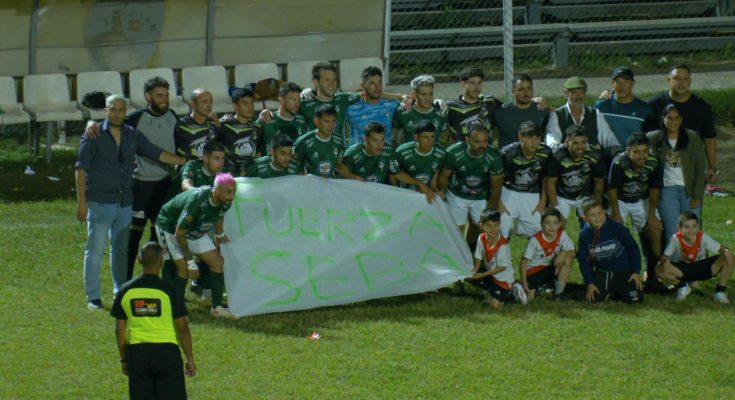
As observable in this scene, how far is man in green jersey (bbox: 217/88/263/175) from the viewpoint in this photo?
1223cm

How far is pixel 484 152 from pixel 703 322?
8.42 ft

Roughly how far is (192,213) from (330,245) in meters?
1.55

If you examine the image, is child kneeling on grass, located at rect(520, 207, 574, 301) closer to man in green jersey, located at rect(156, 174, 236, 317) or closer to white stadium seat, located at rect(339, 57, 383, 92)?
man in green jersey, located at rect(156, 174, 236, 317)

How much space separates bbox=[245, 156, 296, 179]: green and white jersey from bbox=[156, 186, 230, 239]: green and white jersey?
32.7 inches

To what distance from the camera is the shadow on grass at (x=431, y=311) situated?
11.1 meters

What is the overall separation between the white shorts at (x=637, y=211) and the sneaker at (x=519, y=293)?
1.42 metres

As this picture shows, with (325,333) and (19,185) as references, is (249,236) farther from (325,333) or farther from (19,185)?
(19,185)

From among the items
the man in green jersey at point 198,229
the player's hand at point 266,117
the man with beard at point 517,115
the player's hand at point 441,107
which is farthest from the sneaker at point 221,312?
the man with beard at point 517,115

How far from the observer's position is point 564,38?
21.5 m

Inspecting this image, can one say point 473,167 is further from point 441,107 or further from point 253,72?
point 253,72

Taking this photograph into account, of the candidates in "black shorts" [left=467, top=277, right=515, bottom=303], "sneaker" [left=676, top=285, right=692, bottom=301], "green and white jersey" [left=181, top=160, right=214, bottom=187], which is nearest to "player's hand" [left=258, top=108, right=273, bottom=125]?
"green and white jersey" [left=181, top=160, right=214, bottom=187]

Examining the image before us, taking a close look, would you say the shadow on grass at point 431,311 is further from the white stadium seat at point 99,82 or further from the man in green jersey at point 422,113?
the white stadium seat at point 99,82

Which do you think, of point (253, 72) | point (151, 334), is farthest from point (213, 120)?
point (253, 72)

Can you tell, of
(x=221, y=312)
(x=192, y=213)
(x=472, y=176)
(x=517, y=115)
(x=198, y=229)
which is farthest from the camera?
(x=517, y=115)
